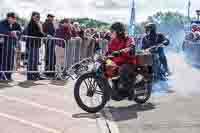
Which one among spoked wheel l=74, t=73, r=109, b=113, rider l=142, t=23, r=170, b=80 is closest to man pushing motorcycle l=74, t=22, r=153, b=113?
spoked wheel l=74, t=73, r=109, b=113

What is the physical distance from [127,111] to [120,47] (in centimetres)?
136

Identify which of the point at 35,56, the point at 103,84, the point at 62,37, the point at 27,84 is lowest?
the point at 27,84

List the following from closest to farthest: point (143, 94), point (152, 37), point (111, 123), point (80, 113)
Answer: point (111, 123), point (80, 113), point (143, 94), point (152, 37)

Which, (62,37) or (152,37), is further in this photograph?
(62,37)

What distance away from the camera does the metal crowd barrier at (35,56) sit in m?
13.2

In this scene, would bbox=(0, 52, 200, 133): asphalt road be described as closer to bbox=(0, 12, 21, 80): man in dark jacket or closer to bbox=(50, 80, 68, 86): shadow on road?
bbox=(50, 80, 68, 86): shadow on road

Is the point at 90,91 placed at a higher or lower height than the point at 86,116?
higher

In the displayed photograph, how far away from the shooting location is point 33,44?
544 inches

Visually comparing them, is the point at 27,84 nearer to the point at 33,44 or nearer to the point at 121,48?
the point at 33,44

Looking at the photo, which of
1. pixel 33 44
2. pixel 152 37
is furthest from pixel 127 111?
pixel 152 37

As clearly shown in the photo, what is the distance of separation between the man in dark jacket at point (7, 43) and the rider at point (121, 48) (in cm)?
350

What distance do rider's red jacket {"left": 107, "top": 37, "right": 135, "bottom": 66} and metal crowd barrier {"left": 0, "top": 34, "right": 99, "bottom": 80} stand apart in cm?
353

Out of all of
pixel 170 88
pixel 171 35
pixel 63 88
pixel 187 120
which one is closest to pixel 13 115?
pixel 187 120

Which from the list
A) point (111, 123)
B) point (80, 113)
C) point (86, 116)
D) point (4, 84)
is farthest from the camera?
point (4, 84)
